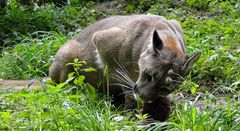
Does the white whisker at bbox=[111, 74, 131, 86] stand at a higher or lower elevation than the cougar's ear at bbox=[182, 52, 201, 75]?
lower

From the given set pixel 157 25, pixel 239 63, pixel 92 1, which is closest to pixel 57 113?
pixel 157 25

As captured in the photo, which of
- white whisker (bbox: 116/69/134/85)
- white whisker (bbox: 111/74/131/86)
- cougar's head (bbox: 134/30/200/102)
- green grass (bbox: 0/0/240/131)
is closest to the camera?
green grass (bbox: 0/0/240/131)

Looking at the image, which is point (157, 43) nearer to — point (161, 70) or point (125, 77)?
point (161, 70)

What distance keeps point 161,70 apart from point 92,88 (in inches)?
32.1

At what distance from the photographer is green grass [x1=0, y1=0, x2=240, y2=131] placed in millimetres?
4102

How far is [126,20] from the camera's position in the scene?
19.7ft

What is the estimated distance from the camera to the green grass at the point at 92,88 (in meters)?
4.10

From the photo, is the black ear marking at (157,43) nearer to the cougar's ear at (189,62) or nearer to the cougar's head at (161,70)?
the cougar's head at (161,70)

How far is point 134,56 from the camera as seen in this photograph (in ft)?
17.8

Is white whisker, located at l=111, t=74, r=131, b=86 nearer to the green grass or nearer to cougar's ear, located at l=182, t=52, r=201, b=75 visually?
the green grass

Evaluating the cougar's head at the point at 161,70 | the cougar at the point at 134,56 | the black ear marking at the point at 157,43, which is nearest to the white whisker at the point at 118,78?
the cougar at the point at 134,56

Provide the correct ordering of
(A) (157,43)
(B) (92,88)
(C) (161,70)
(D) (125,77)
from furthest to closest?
(D) (125,77) → (B) (92,88) → (A) (157,43) → (C) (161,70)

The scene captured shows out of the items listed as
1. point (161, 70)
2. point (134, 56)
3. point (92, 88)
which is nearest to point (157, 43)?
point (161, 70)

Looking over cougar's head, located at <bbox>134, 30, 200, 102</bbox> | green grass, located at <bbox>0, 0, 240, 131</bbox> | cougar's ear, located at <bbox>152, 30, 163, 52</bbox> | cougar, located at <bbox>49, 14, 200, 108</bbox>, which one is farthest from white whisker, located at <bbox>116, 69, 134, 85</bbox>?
cougar's ear, located at <bbox>152, 30, 163, 52</bbox>
